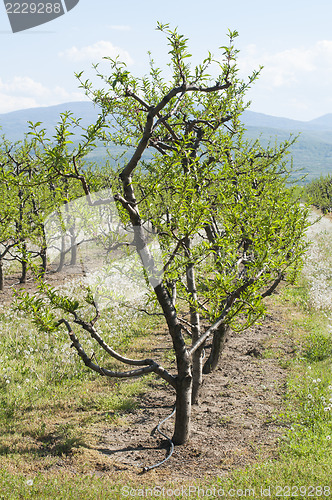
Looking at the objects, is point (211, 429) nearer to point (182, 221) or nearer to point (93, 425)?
point (93, 425)

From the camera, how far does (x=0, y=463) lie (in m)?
5.88

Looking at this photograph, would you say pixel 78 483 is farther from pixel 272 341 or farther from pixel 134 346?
pixel 272 341

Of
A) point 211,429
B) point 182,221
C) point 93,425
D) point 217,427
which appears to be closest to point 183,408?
point 211,429

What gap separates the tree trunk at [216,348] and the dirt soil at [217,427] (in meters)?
0.25

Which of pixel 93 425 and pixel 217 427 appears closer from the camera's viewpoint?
pixel 217 427

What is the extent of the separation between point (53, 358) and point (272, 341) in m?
6.10

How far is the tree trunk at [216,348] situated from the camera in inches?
372

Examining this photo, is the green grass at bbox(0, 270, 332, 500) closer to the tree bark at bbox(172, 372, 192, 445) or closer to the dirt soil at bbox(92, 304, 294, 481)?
the dirt soil at bbox(92, 304, 294, 481)

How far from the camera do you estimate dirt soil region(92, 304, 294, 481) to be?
5977 mm

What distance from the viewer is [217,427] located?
714 centimetres

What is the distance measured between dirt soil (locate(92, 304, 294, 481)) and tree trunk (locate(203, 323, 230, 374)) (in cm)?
Answer: 25

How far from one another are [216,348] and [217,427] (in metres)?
2.53

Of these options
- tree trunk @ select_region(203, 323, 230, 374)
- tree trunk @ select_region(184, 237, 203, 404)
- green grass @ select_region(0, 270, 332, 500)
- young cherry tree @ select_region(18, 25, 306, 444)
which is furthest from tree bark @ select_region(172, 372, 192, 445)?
tree trunk @ select_region(203, 323, 230, 374)

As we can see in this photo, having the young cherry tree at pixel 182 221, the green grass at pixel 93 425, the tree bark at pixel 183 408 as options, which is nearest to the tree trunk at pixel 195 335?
the young cherry tree at pixel 182 221
